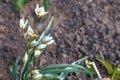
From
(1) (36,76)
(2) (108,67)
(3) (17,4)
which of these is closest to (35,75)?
(1) (36,76)

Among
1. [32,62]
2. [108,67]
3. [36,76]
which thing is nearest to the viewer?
[36,76]

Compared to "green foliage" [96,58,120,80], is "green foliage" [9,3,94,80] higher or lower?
higher

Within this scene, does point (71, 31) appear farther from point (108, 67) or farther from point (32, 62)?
A: point (32, 62)

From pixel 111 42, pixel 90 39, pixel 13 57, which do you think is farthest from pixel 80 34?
pixel 13 57

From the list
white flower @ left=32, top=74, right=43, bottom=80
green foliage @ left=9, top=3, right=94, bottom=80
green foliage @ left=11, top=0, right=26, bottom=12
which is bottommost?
white flower @ left=32, top=74, right=43, bottom=80

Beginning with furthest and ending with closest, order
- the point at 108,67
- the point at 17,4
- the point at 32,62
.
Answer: the point at 17,4
the point at 108,67
the point at 32,62

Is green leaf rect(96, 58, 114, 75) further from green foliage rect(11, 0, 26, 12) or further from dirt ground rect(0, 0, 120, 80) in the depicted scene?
green foliage rect(11, 0, 26, 12)

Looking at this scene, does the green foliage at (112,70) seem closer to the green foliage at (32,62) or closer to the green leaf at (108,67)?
the green leaf at (108,67)

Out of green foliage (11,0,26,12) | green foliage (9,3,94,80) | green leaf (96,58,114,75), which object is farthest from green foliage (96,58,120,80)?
green foliage (11,0,26,12)
